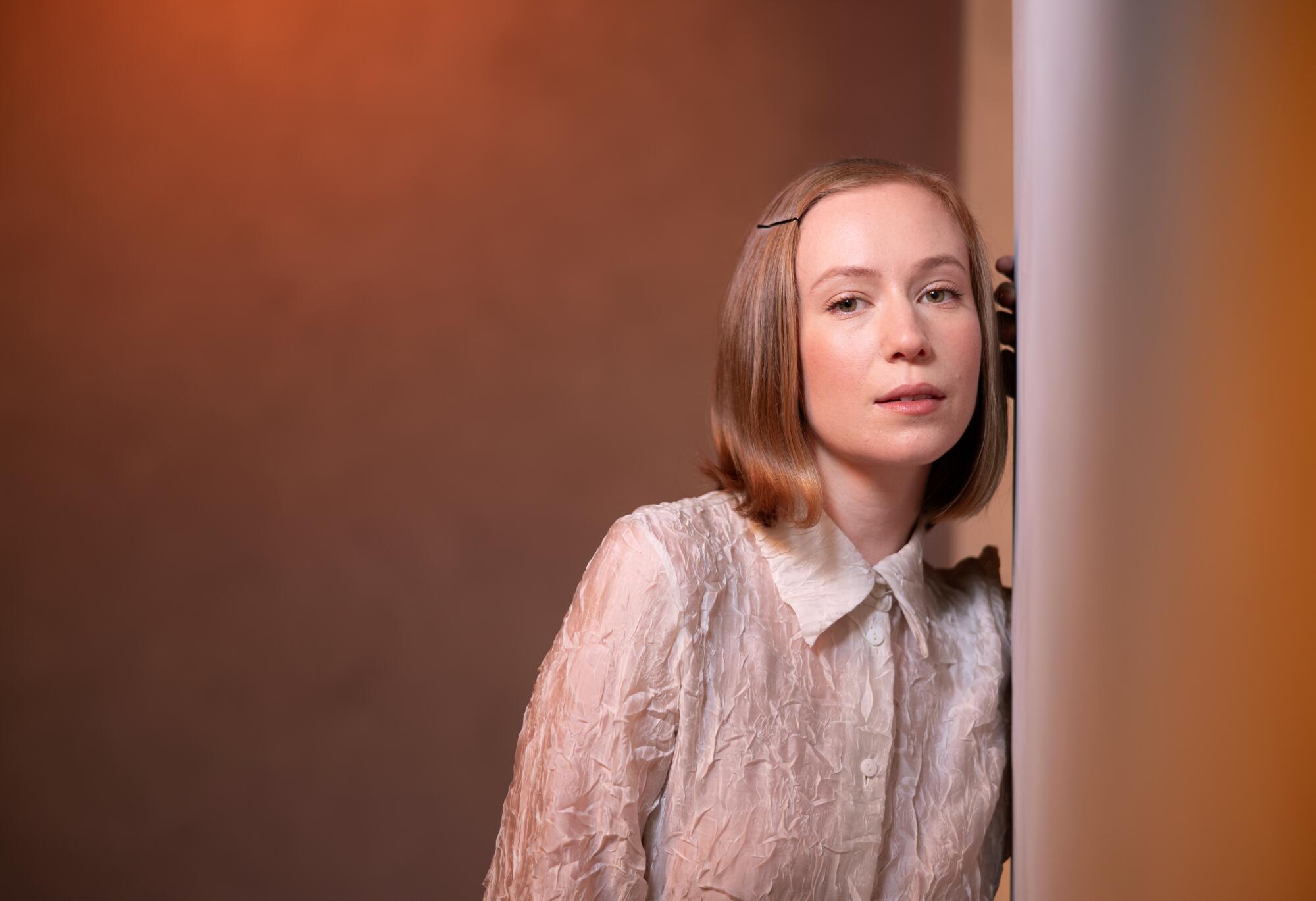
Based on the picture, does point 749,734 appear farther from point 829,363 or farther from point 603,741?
point 829,363

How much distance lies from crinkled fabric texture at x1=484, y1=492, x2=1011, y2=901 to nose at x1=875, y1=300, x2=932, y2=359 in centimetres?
15

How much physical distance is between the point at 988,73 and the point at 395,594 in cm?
127

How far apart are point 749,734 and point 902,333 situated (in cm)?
30

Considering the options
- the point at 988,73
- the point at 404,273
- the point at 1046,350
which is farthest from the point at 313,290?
the point at 1046,350

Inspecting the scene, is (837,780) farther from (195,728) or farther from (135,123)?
(135,123)

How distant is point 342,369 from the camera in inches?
72.3

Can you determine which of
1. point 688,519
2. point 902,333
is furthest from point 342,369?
point 902,333

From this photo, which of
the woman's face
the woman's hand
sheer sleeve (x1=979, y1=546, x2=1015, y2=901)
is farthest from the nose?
sheer sleeve (x1=979, y1=546, x2=1015, y2=901)

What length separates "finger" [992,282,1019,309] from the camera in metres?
0.98

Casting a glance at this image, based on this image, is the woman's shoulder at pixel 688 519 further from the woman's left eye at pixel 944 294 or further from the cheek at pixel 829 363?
the woman's left eye at pixel 944 294

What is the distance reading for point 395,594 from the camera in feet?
6.04

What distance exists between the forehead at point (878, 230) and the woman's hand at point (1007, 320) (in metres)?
0.06

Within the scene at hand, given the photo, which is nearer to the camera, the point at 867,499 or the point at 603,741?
the point at 603,741

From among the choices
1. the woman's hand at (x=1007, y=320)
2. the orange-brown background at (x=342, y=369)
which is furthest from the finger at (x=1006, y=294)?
the orange-brown background at (x=342, y=369)
